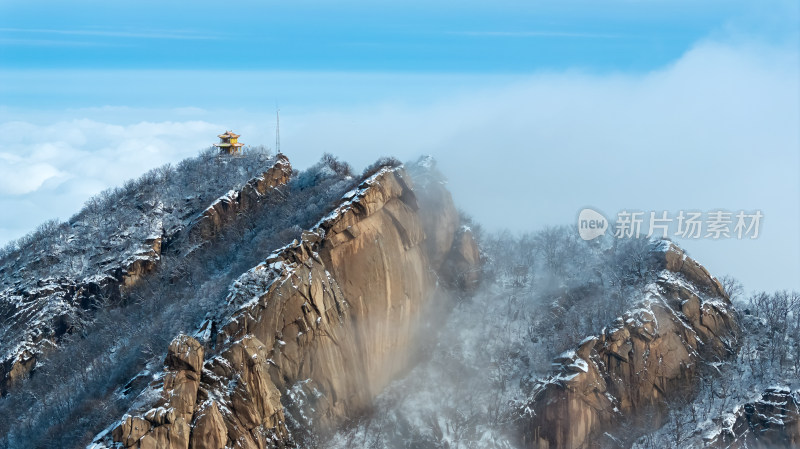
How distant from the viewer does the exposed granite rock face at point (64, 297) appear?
113 meters

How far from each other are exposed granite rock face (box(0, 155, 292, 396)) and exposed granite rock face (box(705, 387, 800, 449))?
79.0 m

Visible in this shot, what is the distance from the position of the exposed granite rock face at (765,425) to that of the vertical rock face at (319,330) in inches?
1764

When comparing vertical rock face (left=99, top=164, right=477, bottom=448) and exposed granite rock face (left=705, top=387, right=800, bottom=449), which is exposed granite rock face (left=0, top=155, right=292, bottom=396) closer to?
vertical rock face (left=99, top=164, right=477, bottom=448)

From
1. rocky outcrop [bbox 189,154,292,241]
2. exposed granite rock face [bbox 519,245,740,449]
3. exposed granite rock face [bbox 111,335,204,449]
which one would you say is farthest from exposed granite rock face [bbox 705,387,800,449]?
rocky outcrop [bbox 189,154,292,241]

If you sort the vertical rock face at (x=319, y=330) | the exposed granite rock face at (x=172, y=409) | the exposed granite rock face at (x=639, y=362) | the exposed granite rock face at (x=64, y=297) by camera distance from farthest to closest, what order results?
the exposed granite rock face at (x=64, y=297) → the exposed granite rock face at (x=639, y=362) → the vertical rock face at (x=319, y=330) → the exposed granite rock face at (x=172, y=409)

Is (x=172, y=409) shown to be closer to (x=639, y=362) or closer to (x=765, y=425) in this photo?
(x=639, y=362)

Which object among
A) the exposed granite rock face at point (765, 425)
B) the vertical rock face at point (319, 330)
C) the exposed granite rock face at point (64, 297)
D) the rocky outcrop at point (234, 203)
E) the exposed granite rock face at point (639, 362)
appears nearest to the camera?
the vertical rock face at point (319, 330)

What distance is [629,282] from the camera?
124000 mm

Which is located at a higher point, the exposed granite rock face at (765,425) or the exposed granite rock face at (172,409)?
the exposed granite rock face at (172,409)

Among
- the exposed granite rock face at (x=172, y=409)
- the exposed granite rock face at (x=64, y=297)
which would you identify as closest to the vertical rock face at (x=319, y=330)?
the exposed granite rock face at (x=172, y=409)

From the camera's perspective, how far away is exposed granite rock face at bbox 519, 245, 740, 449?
109 metres

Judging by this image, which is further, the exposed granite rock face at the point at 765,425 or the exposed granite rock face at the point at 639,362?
the exposed granite rock face at the point at 639,362

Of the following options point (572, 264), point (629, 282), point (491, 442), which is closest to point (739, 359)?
point (629, 282)

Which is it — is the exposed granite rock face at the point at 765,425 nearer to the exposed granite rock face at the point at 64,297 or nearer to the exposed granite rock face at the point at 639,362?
the exposed granite rock face at the point at 639,362
